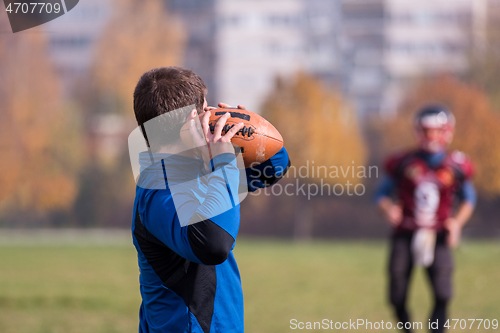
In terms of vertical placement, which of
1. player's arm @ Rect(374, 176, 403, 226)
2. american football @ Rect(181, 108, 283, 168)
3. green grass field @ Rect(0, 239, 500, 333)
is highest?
american football @ Rect(181, 108, 283, 168)

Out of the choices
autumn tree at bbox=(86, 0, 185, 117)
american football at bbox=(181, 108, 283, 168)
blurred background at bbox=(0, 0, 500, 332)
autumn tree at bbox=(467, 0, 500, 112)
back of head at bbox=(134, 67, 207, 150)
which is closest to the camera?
back of head at bbox=(134, 67, 207, 150)

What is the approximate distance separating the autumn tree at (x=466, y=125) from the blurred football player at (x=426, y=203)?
1845 cm

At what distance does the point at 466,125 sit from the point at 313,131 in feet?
22.9

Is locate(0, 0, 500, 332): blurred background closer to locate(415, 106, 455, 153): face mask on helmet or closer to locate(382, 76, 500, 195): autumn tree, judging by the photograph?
locate(382, 76, 500, 195): autumn tree

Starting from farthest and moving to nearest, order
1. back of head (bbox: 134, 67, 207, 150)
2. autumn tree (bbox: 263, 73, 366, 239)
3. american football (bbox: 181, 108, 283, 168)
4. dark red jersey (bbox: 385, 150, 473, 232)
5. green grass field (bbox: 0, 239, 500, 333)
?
1. autumn tree (bbox: 263, 73, 366, 239)
2. green grass field (bbox: 0, 239, 500, 333)
3. dark red jersey (bbox: 385, 150, 473, 232)
4. american football (bbox: 181, 108, 283, 168)
5. back of head (bbox: 134, 67, 207, 150)

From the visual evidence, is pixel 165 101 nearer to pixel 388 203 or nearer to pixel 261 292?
pixel 388 203

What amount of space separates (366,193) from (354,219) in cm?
164

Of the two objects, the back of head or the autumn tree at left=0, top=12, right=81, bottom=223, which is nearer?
the back of head

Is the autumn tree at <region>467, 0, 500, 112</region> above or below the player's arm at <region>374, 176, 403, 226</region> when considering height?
above

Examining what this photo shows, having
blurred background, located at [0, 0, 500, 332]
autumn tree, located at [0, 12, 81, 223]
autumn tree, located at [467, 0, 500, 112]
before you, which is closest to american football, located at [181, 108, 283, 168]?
blurred background, located at [0, 0, 500, 332]

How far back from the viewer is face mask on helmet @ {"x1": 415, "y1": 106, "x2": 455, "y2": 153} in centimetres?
463

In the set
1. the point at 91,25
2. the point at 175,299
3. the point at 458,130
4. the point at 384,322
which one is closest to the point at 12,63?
the point at 91,25

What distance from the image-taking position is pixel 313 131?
23.2 meters

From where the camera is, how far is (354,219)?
2562 cm
